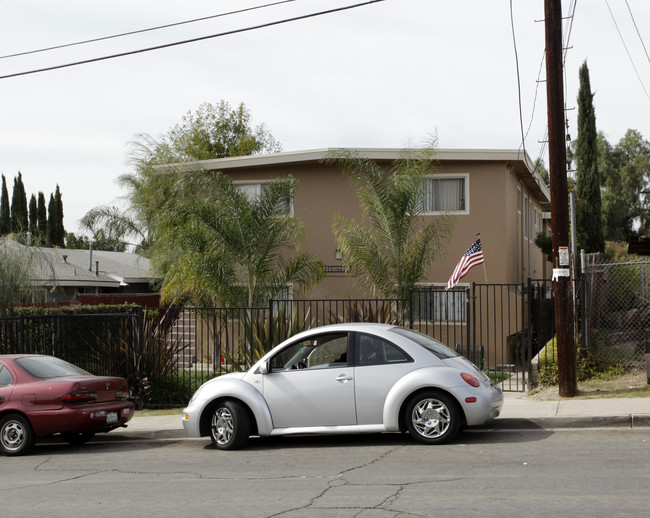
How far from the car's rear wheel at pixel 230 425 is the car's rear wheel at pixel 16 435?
2732mm

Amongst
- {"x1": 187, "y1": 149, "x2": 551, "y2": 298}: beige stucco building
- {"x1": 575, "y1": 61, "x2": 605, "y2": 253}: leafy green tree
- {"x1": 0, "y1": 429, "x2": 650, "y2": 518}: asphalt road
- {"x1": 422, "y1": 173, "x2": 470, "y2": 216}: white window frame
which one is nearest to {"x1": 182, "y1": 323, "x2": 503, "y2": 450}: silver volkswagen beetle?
{"x1": 0, "y1": 429, "x2": 650, "y2": 518}: asphalt road

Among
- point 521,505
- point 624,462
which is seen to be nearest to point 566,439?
Result: point 624,462

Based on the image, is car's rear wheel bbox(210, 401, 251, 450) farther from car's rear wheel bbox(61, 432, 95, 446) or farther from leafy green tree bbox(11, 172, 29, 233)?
leafy green tree bbox(11, 172, 29, 233)

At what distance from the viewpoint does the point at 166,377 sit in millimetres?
15320

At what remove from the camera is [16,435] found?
11234mm

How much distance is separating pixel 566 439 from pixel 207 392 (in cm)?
453

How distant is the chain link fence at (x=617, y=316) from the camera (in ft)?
45.5

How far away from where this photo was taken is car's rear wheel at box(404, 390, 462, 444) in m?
9.55

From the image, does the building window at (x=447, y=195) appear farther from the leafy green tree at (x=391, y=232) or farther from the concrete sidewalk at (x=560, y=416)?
the concrete sidewalk at (x=560, y=416)

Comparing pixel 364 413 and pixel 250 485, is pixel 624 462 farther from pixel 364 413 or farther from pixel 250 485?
pixel 250 485

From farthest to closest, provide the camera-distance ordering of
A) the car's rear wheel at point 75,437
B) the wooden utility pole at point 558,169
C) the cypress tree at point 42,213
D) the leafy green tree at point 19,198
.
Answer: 1. the cypress tree at point 42,213
2. the leafy green tree at point 19,198
3. the car's rear wheel at point 75,437
4. the wooden utility pole at point 558,169

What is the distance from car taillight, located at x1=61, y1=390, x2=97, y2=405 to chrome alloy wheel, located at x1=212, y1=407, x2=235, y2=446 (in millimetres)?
1989

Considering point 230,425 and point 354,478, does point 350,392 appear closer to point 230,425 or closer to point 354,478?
point 230,425

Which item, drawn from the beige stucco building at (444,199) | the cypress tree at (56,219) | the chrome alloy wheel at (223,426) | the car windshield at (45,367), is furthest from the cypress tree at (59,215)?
the chrome alloy wheel at (223,426)
